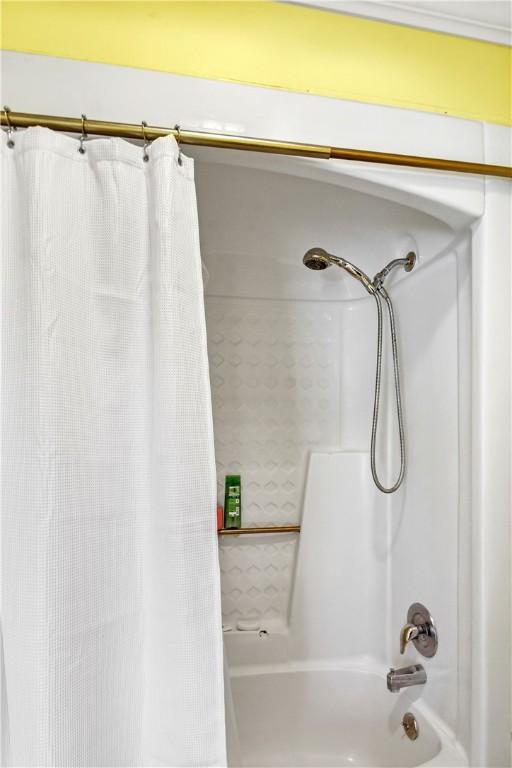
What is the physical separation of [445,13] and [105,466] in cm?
139

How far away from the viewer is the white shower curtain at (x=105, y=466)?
3.21ft

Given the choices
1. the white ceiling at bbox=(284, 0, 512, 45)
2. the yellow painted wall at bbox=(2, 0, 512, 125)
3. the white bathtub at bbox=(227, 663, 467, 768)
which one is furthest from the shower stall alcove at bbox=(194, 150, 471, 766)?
the white ceiling at bbox=(284, 0, 512, 45)

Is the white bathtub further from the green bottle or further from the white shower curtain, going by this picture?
the white shower curtain

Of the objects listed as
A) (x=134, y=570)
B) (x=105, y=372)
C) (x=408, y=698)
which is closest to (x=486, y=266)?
(x=105, y=372)

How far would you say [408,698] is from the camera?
1656mm

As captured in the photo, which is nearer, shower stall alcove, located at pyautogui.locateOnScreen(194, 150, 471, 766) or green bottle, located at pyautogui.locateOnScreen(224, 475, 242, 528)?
shower stall alcove, located at pyautogui.locateOnScreen(194, 150, 471, 766)

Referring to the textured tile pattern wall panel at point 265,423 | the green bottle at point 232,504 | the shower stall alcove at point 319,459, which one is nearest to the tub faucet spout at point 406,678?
the shower stall alcove at point 319,459

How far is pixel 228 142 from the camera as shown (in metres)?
1.09

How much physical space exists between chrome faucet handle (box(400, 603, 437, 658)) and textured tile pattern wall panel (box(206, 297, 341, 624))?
1.67ft

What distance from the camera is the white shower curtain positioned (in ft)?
3.21

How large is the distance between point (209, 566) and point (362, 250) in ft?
4.39

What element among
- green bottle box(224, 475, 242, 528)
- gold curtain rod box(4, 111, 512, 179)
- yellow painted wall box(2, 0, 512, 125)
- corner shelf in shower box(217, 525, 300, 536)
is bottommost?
corner shelf in shower box(217, 525, 300, 536)

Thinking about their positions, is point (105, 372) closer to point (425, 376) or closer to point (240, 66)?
point (240, 66)

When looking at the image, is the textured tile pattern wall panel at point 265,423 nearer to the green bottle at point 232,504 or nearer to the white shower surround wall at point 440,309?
the green bottle at point 232,504
